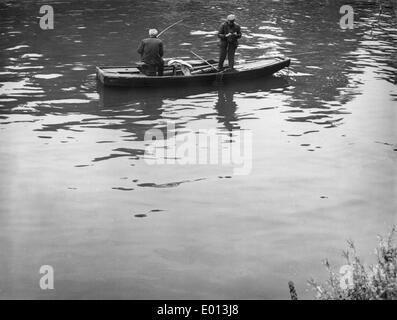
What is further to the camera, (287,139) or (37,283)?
(287,139)

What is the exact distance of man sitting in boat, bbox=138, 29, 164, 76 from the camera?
17.2 metres

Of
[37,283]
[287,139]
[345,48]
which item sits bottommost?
[37,283]

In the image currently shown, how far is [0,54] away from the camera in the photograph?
2292cm

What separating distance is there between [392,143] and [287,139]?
271cm

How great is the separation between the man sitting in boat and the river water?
2.77 ft

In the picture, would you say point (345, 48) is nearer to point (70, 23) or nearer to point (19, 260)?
point (70, 23)

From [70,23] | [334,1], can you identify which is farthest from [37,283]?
[334,1]

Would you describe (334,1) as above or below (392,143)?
above

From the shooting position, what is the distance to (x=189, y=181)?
38.8ft
